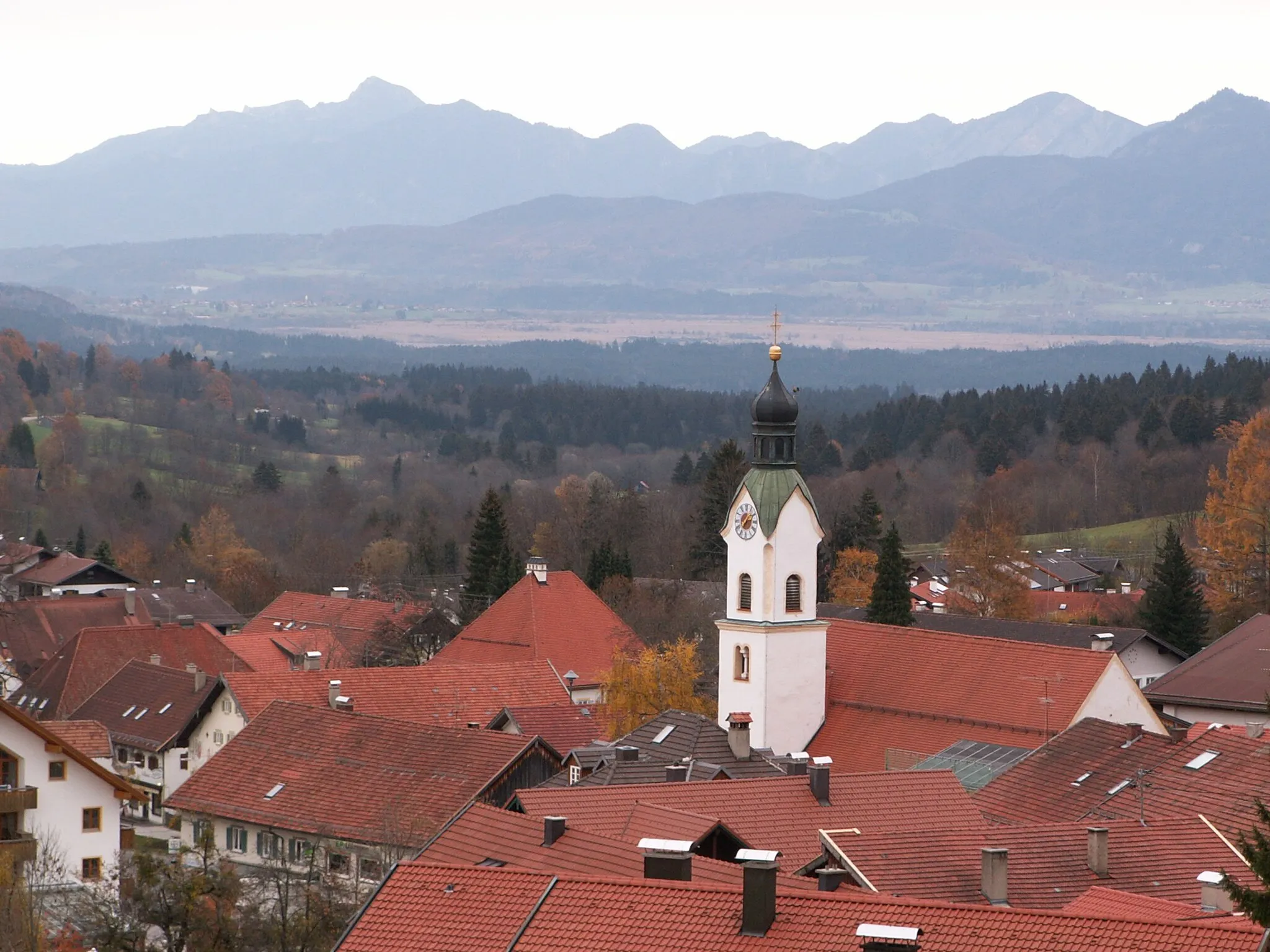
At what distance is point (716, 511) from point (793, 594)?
41.2 metres

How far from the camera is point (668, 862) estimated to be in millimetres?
25891

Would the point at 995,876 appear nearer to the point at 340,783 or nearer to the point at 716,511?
the point at 340,783

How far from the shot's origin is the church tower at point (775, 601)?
58.7 meters

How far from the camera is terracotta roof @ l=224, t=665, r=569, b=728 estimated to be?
58531 mm

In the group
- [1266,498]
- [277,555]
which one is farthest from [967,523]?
[277,555]

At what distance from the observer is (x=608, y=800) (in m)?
33.8

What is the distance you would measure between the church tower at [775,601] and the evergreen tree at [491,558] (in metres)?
32.0

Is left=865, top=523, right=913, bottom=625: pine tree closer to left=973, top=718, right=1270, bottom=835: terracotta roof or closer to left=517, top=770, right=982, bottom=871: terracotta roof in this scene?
left=973, top=718, right=1270, bottom=835: terracotta roof

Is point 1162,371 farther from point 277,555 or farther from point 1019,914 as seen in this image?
point 1019,914

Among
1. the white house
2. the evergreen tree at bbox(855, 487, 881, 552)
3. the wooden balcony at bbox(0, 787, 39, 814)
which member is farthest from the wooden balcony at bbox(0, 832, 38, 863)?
the evergreen tree at bbox(855, 487, 881, 552)

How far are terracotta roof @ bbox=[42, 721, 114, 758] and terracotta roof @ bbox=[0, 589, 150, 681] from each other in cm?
2993

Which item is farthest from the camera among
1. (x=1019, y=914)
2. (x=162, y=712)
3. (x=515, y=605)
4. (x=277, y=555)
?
(x=277, y=555)

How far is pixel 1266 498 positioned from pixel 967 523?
23.0 m

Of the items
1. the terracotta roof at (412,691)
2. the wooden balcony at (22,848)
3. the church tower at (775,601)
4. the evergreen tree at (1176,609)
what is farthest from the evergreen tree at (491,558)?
the wooden balcony at (22,848)
